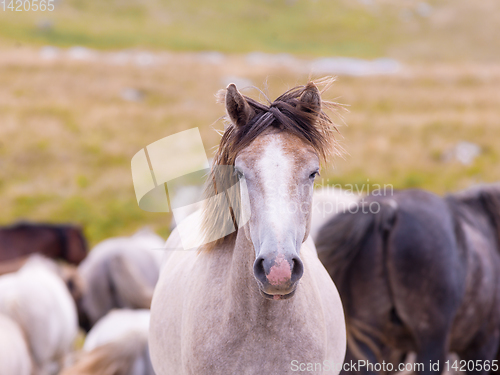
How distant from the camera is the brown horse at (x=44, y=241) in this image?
338 inches

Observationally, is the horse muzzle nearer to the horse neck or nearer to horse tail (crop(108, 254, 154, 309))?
the horse neck

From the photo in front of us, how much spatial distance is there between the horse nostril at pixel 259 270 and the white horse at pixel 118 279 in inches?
159

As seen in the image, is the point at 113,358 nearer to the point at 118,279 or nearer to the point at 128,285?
the point at 128,285

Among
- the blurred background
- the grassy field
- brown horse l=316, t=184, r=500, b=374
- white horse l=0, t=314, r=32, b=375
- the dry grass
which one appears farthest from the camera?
the grassy field

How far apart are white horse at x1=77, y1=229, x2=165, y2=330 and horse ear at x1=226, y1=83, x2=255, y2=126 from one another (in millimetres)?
3895

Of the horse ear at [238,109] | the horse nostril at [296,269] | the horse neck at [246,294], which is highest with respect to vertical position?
the horse ear at [238,109]

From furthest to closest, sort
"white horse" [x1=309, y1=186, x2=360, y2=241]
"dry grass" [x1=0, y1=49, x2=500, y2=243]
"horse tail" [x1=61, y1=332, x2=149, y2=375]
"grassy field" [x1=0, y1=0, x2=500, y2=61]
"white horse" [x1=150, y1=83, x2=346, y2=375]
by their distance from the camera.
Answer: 1. "grassy field" [x1=0, y1=0, x2=500, y2=61]
2. "dry grass" [x1=0, y1=49, x2=500, y2=243]
3. "white horse" [x1=309, y1=186, x2=360, y2=241]
4. "horse tail" [x1=61, y1=332, x2=149, y2=375]
5. "white horse" [x1=150, y1=83, x2=346, y2=375]

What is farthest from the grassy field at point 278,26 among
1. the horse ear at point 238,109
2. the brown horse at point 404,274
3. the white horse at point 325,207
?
the horse ear at point 238,109

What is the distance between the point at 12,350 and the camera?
172 inches

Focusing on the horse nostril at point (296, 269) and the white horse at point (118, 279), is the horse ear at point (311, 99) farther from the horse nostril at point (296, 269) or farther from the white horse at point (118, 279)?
the white horse at point (118, 279)

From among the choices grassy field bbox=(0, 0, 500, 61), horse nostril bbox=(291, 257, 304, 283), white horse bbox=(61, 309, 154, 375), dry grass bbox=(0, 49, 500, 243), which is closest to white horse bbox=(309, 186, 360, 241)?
white horse bbox=(61, 309, 154, 375)

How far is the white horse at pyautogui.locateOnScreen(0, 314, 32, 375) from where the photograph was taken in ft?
13.9

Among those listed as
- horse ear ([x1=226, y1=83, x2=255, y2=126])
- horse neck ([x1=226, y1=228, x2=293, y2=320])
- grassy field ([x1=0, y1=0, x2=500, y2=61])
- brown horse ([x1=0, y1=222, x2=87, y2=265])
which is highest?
grassy field ([x1=0, y1=0, x2=500, y2=61])

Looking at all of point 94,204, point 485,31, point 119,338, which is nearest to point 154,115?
point 94,204
